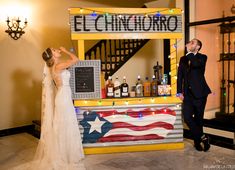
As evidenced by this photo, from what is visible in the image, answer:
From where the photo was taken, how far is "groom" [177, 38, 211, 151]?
382cm

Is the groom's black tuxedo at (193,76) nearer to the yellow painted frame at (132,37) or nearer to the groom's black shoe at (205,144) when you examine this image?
the yellow painted frame at (132,37)

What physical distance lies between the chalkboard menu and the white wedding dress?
0.60 feet

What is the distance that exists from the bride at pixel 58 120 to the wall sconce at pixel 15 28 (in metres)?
1.69

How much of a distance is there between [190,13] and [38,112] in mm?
3447

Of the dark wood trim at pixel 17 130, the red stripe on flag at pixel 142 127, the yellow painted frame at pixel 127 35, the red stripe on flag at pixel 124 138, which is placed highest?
the yellow painted frame at pixel 127 35

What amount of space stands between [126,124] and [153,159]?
23.8 inches

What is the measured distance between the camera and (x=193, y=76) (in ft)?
12.7

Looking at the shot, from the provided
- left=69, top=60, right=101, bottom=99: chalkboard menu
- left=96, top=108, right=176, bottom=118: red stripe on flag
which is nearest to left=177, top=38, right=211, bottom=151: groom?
left=96, top=108, right=176, bottom=118: red stripe on flag

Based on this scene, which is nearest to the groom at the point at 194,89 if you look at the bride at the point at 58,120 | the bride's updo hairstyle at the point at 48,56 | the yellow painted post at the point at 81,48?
the yellow painted post at the point at 81,48

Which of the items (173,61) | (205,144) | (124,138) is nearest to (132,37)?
(173,61)

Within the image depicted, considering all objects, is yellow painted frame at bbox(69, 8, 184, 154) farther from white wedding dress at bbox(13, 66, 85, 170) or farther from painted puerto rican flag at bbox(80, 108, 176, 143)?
white wedding dress at bbox(13, 66, 85, 170)

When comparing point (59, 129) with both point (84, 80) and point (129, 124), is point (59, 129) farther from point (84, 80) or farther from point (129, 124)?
point (129, 124)

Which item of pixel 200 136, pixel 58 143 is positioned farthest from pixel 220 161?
pixel 58 143

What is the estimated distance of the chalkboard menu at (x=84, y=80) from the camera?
150 inches
